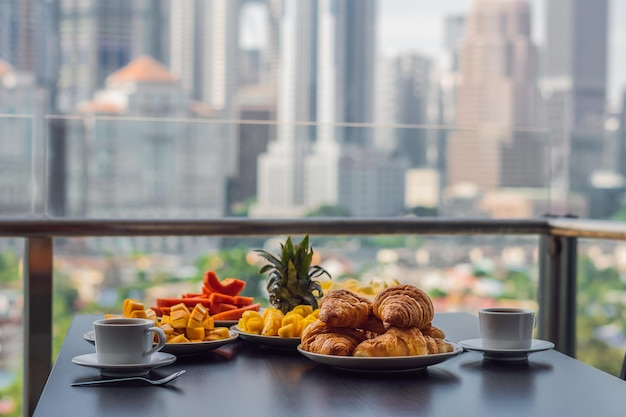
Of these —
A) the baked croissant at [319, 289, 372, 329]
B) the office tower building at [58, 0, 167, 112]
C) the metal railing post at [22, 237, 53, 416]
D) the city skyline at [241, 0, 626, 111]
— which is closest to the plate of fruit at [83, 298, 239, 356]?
the baked croissant at [319, 289, 372, 329]

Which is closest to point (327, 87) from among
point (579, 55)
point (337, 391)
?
point (579, 55)

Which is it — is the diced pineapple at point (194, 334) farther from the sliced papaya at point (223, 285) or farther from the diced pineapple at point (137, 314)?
the sliced papaya at point (223, 285)

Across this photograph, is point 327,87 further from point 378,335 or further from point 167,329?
point 378,335

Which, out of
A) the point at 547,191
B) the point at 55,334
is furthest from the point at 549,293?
the point at 55,334

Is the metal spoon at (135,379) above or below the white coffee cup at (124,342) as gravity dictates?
below

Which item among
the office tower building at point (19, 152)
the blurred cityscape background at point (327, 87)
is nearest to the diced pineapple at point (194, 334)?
the office tower building at point (19, 152)

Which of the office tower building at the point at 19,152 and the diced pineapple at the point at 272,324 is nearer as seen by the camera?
the diced pineapple at the point at 272,324

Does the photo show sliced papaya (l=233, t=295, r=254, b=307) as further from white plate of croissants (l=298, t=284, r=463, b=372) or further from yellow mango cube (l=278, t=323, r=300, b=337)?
white plate of croissants (l=298, t=284, r=463, b=372)
